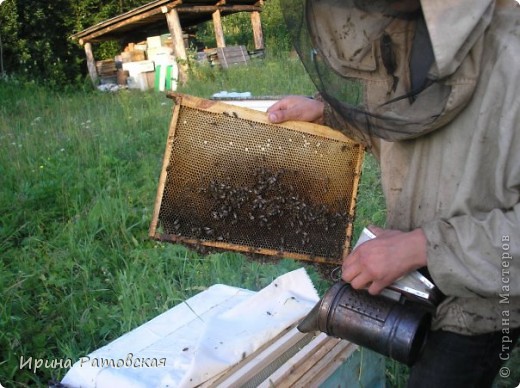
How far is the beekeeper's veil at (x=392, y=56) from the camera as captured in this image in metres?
1.12

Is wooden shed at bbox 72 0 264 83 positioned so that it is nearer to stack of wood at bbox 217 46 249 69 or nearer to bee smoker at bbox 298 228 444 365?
stack of wood at bbox 217 46 249 69

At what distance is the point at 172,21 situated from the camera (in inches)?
542

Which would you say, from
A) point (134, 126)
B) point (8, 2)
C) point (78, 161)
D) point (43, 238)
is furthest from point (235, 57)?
point (43, 238)

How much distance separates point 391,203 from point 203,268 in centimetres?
201

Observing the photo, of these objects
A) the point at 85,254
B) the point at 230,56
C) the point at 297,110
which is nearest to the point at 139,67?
the point at 230,56

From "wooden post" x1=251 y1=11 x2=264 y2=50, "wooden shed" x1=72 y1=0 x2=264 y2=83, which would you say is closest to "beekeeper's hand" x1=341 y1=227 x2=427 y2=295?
"wooden shed" x1=72 y1=0 x2=264 y2=83

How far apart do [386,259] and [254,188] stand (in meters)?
0.99

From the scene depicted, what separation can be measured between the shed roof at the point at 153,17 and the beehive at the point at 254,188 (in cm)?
1238

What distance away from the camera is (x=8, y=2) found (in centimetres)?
1576

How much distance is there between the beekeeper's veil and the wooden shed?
38.8ft

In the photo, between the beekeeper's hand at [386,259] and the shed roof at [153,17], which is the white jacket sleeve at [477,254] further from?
the shed roof at [153,17]

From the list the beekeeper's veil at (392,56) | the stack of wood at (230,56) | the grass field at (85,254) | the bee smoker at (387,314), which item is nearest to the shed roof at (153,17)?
the stack of wood at (230,56)

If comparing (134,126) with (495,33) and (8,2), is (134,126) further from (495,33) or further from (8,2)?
(8,2)

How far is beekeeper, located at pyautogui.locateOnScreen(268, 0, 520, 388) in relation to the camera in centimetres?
118
